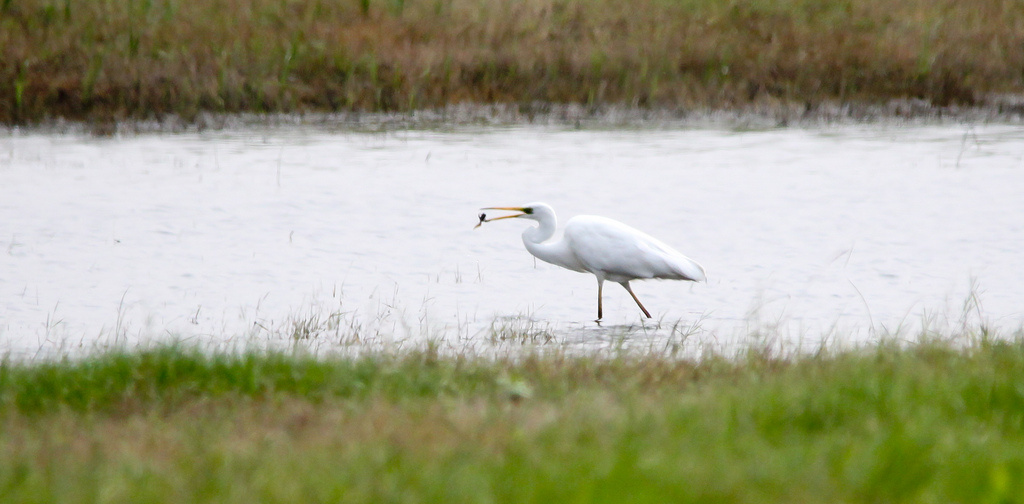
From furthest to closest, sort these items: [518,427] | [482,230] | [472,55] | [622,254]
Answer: [472,55], [482,230], [622,254], [518,427]

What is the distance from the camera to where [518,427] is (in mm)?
4031

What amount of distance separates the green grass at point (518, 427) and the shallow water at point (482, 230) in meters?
1.05

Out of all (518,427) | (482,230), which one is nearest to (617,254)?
(482,230)

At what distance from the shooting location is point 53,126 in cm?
1438

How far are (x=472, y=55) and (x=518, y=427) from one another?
12236 mm

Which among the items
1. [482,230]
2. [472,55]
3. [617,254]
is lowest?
[482,230]

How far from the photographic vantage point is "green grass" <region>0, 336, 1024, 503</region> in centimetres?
334

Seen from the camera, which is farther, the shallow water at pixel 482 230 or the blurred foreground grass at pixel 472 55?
the blurred foreground grass at pixel 472 55

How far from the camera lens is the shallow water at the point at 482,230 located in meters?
7.62

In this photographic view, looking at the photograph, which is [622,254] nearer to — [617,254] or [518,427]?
[617,254]

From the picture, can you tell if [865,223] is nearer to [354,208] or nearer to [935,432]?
[354,208]

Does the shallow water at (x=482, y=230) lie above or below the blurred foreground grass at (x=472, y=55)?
below

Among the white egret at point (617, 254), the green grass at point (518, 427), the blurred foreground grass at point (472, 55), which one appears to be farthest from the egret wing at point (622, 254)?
the blurred foreground grass at point (472, 55)

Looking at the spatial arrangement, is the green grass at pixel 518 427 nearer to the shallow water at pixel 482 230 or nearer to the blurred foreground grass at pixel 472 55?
the shallow water at pixel 482 230
